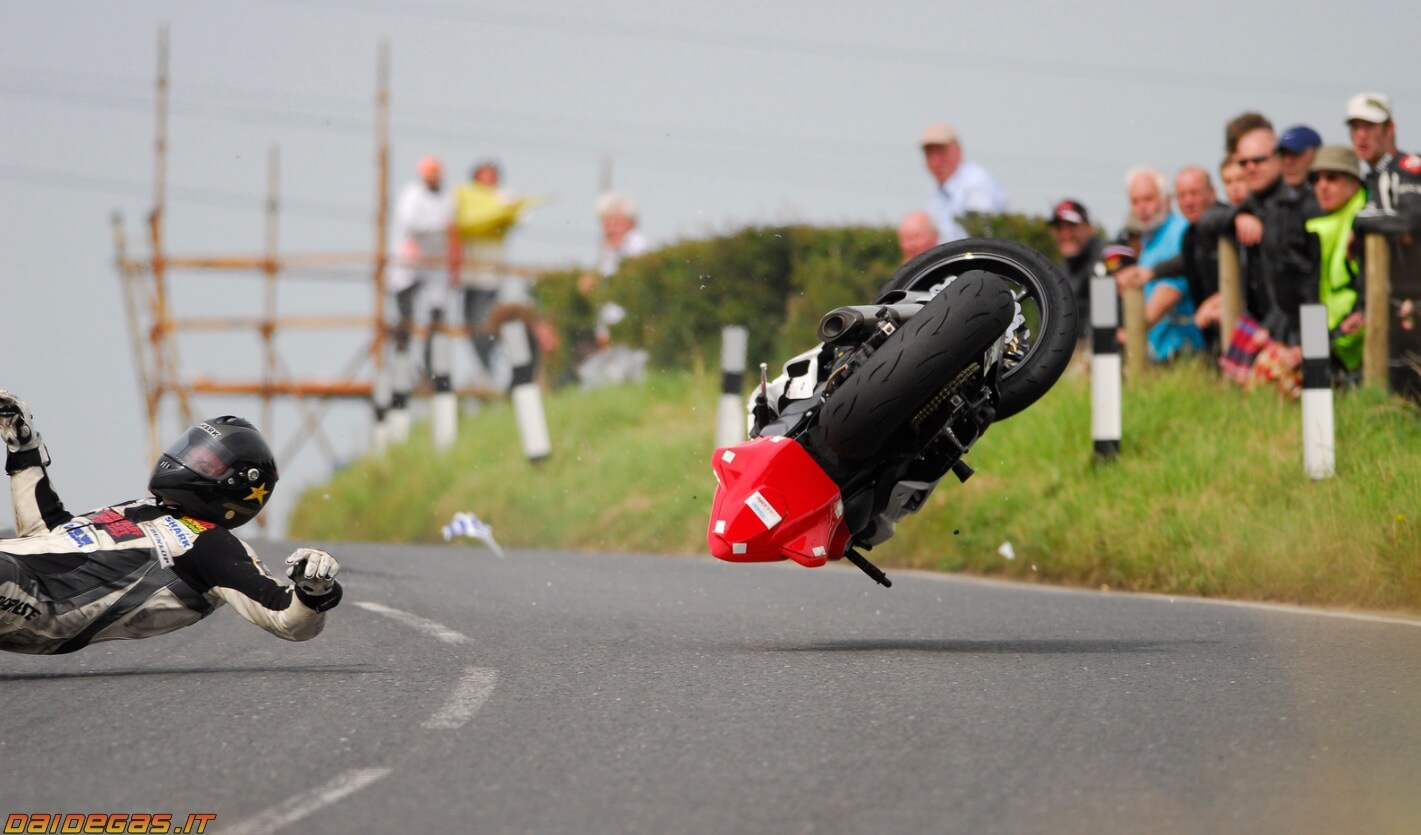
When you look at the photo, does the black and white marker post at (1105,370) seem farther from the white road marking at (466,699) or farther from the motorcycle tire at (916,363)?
the white road marking at (466,699)

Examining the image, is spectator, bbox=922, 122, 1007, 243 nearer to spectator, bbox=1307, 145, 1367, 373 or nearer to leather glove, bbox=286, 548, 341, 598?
spectator, bbox=1307, 145, 1367, 373

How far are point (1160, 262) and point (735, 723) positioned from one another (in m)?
9.65

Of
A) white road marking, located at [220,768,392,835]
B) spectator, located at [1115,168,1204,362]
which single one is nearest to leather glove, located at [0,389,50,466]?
white road marking, located at [220,768,392,835]

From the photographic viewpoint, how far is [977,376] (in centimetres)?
835

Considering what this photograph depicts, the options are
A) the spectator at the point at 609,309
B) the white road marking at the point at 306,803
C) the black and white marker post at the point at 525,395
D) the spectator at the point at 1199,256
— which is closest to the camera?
the white road marking at the point at 306,803

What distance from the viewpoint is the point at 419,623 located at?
30.6ft

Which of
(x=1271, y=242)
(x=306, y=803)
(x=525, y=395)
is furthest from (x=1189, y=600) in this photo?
(x=525, y=395)

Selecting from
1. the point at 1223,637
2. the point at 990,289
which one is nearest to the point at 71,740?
the point at 990,289

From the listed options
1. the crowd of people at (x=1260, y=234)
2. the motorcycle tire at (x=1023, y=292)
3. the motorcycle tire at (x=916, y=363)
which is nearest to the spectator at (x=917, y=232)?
the crowd of people at (x=1260, y=234)

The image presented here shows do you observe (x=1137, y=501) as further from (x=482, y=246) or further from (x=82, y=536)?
(x=482, y=246)

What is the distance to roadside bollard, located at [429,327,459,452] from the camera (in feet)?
70.4

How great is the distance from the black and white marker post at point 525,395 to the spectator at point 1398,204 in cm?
874

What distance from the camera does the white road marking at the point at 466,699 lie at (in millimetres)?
6277

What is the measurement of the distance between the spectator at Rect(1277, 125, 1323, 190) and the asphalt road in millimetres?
4491
